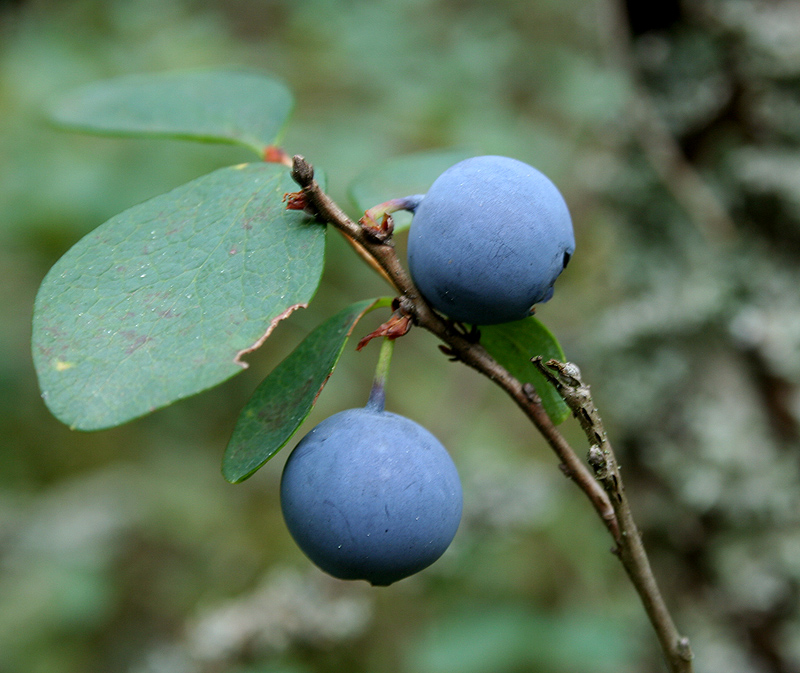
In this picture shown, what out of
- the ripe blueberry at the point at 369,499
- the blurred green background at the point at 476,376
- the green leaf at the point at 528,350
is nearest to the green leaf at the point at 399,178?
the blurred green background at the point at 476,376

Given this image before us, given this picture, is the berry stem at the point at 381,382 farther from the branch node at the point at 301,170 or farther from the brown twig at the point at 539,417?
the branch node at the point at 301,170

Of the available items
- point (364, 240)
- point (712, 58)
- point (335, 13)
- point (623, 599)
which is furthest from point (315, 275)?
point (335, 13)

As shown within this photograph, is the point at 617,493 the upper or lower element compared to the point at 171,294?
lower

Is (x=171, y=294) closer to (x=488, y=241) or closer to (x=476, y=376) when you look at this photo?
(x=488, y=241)

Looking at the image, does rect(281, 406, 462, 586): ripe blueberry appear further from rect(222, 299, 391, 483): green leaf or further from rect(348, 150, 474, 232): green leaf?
rect(348, 150, 474, 232): green leaf

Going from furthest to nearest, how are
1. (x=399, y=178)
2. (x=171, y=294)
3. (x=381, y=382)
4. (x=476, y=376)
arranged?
1. (x=476, y=376)
2. (x=399, y=178)
3. (x=381, y=382)
4. (x=171, y=294)

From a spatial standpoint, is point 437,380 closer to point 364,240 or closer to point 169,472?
point 169,472

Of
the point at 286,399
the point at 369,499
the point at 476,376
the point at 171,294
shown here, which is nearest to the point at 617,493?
the point at 369,499

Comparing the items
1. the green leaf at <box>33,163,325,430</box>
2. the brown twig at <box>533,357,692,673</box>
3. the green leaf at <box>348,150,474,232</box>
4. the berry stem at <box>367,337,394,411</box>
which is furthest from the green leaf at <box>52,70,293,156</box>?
the brown twig at <box>533,357,692,673</box>
